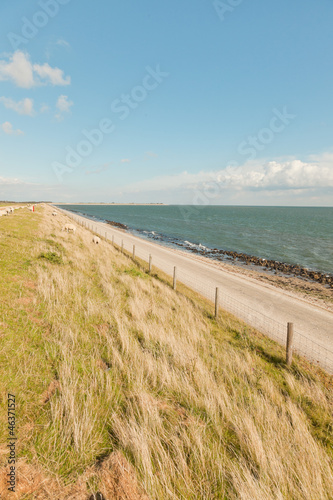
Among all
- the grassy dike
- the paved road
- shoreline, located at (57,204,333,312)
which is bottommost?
shoreline, located at (57,204,333,312)

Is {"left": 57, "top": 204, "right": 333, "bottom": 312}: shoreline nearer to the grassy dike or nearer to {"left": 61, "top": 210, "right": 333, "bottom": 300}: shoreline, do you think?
{"left": 61, "top": 210, "right": 333, "bottom": 300}: shoreline

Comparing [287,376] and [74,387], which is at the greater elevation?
[74,387]

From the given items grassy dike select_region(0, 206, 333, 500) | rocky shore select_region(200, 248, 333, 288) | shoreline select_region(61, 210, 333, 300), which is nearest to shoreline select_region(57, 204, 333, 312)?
shoreline select_region(61, 210, 333, 300)

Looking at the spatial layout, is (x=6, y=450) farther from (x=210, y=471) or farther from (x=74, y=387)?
(x=210, y=471)

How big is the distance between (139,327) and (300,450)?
5.00 m

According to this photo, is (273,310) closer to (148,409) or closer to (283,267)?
(148,409)

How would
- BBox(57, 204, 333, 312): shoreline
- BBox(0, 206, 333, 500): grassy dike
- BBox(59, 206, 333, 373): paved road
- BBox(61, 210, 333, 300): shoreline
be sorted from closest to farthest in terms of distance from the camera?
BBox(0, 206, 333, 500): grassy dike < BBox(59, 206, 333, 373): paved road < BBox(57, 204, 333, 312): shoreline < BBox(61, 210, 333, 300): shoreline

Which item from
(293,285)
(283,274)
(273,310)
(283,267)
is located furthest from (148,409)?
(283,267)

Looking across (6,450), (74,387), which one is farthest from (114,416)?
(6,450)

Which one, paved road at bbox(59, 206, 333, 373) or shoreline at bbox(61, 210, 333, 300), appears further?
shoreline at bbox(61, 210, 333, 300)

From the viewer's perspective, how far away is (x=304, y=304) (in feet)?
50.0

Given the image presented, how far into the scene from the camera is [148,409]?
3957 mm

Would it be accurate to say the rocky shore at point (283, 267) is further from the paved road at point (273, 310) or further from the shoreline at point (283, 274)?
the paved road at point (273, 310)

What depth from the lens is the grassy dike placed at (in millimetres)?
2973
